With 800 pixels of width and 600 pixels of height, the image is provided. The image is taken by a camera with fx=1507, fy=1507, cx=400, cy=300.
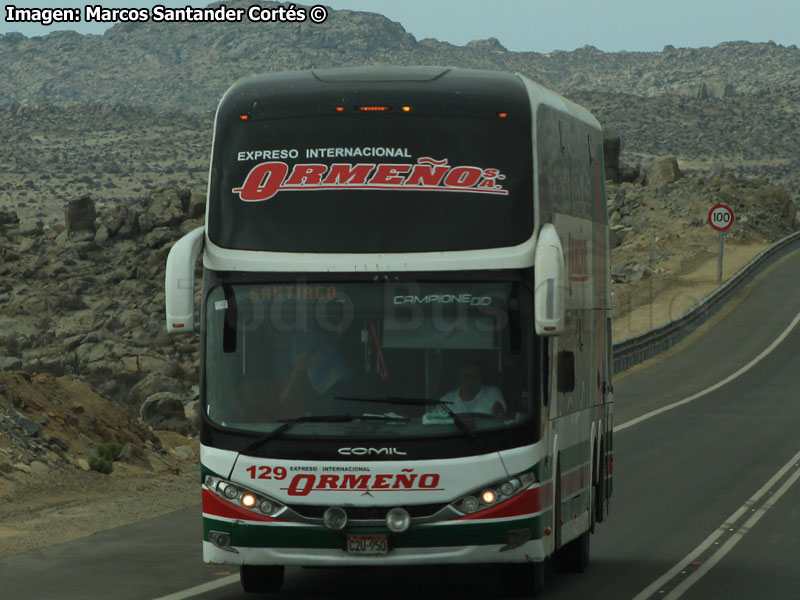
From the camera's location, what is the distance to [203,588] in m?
11.8

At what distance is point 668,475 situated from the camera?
823 inches

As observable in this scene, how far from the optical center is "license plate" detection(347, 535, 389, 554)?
10.2 m

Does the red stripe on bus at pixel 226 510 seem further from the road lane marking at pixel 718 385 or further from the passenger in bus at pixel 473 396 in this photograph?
the road lane marking at pixel 718 385

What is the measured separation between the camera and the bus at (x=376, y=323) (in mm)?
10180

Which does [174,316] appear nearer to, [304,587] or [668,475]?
[304,587]

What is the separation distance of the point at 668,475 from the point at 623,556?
22.5 feet

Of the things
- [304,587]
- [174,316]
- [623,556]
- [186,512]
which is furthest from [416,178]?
[186,512]

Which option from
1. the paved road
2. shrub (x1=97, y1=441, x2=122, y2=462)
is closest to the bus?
the paved road

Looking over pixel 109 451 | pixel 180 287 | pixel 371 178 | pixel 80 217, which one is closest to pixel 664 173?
pixel 80 217

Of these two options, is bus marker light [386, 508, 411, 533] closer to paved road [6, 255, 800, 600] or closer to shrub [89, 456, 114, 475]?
paved road [6, 255, 800, 600]

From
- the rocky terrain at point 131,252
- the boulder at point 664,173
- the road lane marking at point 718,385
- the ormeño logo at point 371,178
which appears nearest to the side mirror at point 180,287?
the ormeño logo at point 371,178

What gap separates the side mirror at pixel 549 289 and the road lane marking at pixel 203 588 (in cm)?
347

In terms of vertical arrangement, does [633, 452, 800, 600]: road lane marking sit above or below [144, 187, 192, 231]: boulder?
above

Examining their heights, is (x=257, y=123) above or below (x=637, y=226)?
above
